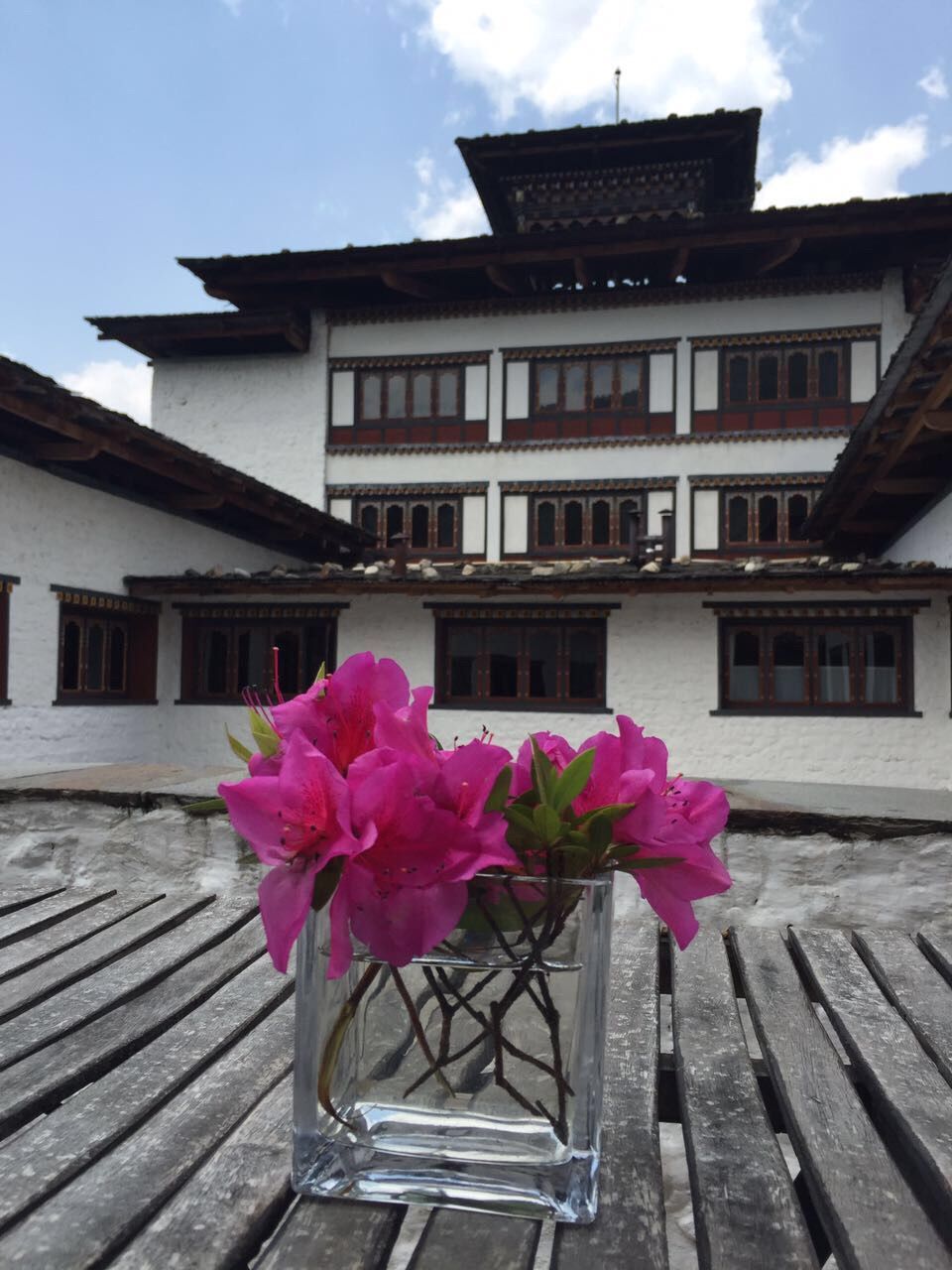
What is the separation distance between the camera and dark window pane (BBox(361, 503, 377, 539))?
18766 mm

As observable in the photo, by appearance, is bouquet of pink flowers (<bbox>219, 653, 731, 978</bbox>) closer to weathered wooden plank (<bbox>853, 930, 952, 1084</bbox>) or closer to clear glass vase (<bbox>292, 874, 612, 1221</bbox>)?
clear glass vase (<bbox>292, 874, 612, 1221</bbox>)

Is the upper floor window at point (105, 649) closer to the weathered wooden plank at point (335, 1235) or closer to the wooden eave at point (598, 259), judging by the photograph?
the wooden eave at point (598, 259)

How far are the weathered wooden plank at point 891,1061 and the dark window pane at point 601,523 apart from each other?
16.5m

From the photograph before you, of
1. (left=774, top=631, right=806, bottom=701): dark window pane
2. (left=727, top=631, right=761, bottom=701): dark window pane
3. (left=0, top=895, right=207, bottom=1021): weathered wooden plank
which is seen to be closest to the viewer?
(left=0, top=895, right=207, bottom=1021): weathered wooden plank

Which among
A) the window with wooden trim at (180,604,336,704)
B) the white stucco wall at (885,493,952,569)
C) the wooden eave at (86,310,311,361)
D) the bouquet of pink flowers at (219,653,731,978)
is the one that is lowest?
the bouquet of pink flowers at (219,653,731,978)

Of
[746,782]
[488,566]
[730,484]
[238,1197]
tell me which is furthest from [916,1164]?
[730,484]

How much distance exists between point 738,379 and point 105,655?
12.4 m

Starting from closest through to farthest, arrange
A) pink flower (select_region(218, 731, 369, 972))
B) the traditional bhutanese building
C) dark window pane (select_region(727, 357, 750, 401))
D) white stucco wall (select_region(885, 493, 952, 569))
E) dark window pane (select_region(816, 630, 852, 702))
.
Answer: pink flower (select_region(218, 731, 369, 972))
white stucco wall (select_region(885, 493, 952, 569))
dark window pane (select_region(816, 630, 852, 702))
the traditional bhutanese building
dark window pane (select_region(727, 357, 750, 401))

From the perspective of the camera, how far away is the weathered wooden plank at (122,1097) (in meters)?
0.95

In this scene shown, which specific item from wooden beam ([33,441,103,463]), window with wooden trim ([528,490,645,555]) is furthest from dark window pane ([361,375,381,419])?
wooden beam ([33,441,103,463])

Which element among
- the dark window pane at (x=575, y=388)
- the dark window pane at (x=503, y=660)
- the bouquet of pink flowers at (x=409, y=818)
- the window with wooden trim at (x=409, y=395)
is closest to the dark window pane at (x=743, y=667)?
the dark window pane at (x=503, y=660)

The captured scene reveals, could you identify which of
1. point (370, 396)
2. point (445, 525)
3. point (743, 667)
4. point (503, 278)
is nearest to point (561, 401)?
point (503, 278)

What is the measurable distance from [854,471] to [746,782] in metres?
7.63

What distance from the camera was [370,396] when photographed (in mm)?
18891
